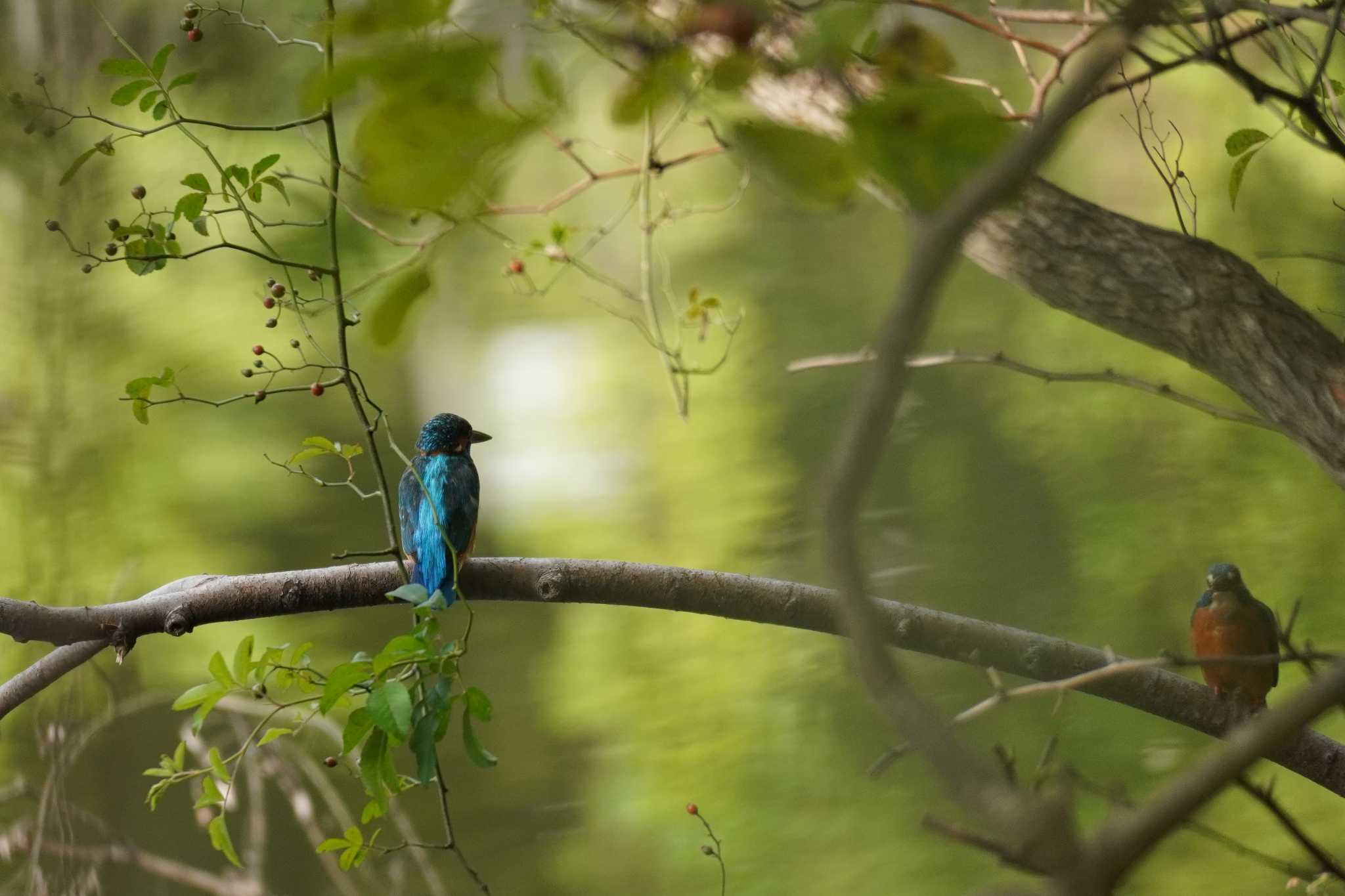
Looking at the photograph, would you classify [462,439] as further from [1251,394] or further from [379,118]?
[379,118]

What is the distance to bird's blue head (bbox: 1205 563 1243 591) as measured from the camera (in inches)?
57.9

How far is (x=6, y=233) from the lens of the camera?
2.50m

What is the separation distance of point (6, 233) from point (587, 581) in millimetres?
2106

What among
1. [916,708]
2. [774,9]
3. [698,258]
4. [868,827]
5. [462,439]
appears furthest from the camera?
[698,258]

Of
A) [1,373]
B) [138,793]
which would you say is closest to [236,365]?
[1,373]

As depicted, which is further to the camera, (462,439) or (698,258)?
(698,258)

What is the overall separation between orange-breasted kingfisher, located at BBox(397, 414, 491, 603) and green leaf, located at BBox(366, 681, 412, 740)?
32 centimetres

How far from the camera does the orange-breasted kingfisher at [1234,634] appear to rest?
4.56ft

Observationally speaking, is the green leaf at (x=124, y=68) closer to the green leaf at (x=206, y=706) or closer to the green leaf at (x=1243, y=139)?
the green leaf at (x=206, y=706)

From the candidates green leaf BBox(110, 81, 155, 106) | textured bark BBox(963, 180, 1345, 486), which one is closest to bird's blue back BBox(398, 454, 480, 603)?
green leaf BBox(110, 81, 155, 106)

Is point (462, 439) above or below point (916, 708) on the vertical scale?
below

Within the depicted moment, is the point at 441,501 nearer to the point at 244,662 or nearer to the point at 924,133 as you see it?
the point at 244,662

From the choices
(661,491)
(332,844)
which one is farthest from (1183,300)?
(661,491)

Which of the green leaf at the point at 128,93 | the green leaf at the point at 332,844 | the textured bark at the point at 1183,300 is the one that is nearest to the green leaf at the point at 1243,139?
the textured bark at the point at 1183,300
